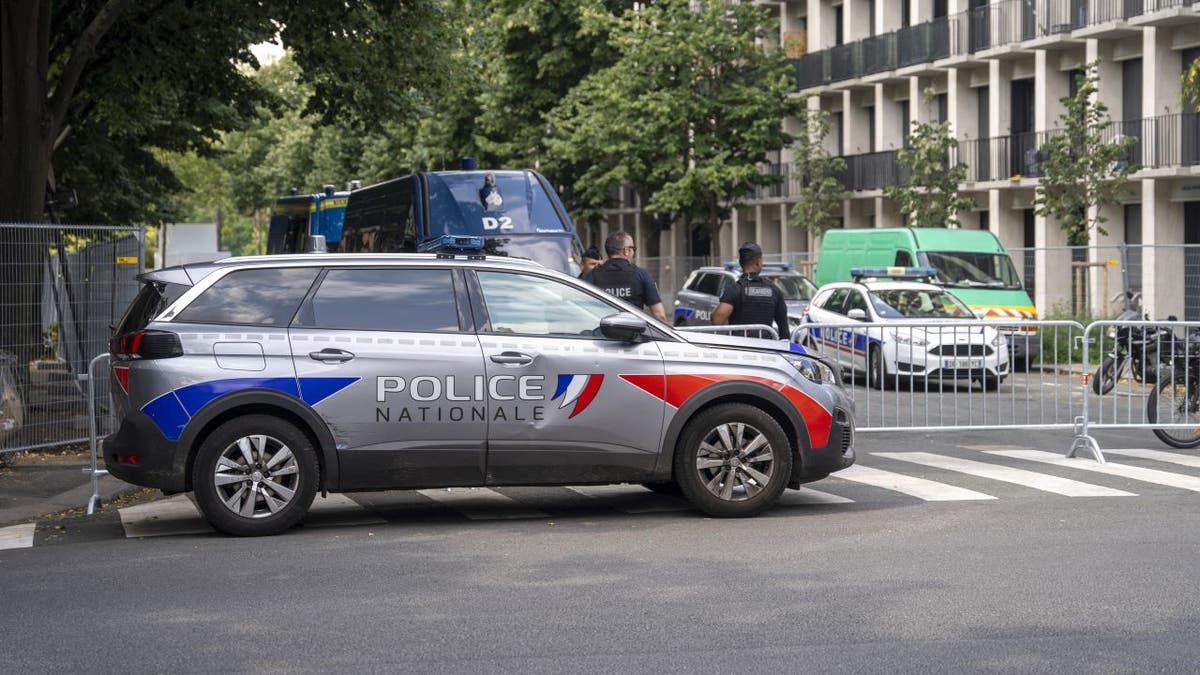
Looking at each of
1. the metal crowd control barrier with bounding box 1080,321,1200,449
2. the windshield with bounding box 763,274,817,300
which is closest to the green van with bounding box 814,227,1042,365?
the windshield with bounding box 763,274,817,300

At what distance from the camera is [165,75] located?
18875 millimetres

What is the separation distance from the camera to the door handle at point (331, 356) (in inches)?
386

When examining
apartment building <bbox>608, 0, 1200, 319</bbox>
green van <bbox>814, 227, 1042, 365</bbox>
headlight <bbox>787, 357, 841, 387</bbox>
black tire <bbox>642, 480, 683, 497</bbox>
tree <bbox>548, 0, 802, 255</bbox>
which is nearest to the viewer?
headlight <bbox>787, 357, 841, 387</bbox>

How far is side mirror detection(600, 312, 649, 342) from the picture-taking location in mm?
10078

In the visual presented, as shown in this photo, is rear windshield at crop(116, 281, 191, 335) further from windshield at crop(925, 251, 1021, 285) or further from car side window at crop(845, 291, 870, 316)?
windshield at crop(925, 251, 1021, 285)

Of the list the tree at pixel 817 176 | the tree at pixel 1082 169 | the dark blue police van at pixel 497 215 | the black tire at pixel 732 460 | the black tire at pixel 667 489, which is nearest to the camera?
the black tire at pixel 732 460

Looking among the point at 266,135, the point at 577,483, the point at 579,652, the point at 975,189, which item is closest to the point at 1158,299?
the point at 975,189

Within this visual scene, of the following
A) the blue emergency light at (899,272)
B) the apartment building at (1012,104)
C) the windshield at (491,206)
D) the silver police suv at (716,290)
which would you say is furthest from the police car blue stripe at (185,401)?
the apartment building at (1012,104)

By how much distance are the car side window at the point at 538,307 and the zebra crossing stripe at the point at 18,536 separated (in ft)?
10.0

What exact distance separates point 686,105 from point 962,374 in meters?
31.8

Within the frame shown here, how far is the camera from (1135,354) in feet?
49.7

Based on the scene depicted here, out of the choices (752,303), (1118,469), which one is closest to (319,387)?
(752,303)

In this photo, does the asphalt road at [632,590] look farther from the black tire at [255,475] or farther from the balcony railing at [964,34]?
the balcony railing at [964,34]

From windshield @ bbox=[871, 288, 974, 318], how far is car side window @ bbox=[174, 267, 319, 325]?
47.4 feet
